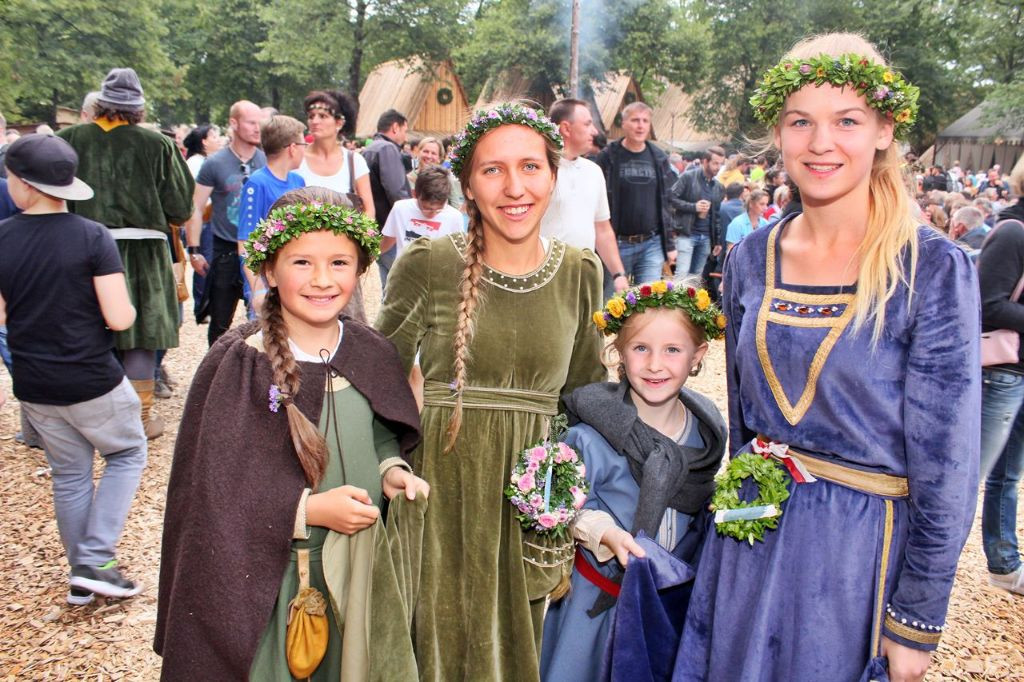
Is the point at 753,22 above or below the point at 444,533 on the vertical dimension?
above

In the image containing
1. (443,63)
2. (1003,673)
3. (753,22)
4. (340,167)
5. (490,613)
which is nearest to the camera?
(490,613)

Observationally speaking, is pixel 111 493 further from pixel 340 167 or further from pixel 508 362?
pixel 340 167

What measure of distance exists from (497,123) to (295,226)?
0.75 meters

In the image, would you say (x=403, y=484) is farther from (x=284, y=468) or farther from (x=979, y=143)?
(x=979, y=143)

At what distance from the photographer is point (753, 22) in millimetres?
40688

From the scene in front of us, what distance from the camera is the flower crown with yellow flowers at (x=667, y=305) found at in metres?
A: 2.71

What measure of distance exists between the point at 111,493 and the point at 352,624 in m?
2.01

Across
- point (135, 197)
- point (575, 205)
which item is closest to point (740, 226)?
point (575, 205)

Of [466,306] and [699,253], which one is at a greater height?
[466,306]

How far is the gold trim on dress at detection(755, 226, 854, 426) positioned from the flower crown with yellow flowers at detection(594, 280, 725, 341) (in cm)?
50

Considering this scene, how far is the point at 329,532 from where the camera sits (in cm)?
242

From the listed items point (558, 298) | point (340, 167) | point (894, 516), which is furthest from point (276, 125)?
point (894, 516)

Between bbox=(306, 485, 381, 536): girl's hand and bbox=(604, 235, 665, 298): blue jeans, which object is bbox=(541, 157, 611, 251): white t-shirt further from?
bbox=(306, 485, 381, 536): girl's hand

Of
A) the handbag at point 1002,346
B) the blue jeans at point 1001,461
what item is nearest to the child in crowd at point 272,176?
the handbag at point 1002,346
